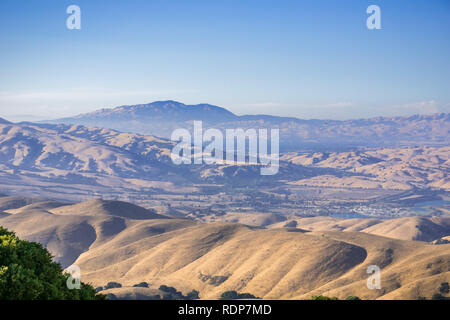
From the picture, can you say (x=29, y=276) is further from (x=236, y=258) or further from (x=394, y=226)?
(x=394, y=226)

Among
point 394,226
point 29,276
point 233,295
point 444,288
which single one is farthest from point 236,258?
point 394,226

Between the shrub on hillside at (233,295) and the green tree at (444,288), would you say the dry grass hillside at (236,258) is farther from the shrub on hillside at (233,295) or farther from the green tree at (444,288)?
the shrub on hillside at (233,295)

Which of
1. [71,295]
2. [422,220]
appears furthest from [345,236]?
[71,295]

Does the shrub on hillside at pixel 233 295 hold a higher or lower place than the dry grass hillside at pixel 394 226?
higher

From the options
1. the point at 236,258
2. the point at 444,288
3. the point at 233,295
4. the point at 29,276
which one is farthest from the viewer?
the point at 236,258

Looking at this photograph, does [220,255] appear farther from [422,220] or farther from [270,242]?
[422,220]

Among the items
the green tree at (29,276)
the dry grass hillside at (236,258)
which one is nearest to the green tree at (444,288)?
the dry grass hillside at (236,258)
